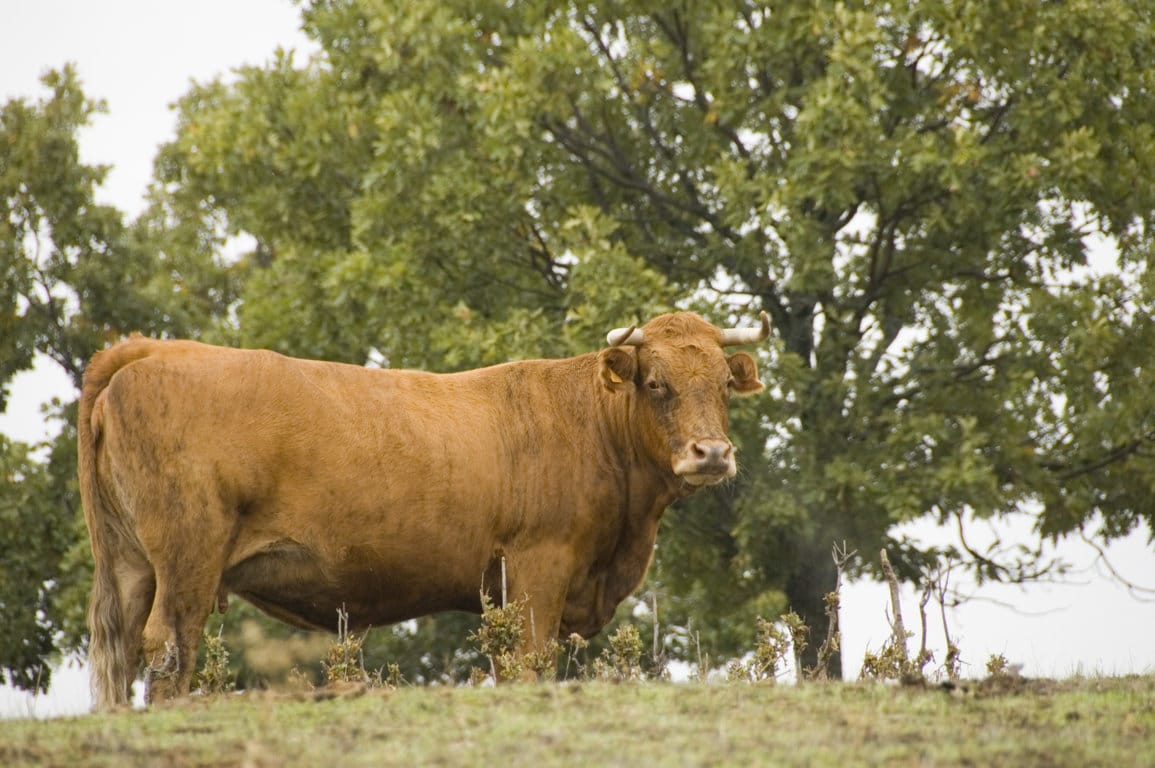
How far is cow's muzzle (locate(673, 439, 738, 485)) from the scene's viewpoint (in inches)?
384

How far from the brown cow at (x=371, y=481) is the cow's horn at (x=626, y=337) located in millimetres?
21

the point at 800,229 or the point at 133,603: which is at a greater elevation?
the point at 800,229

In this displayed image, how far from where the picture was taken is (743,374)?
1111 centimetres

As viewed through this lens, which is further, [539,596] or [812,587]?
[812,587]

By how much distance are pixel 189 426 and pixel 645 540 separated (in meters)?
3.19

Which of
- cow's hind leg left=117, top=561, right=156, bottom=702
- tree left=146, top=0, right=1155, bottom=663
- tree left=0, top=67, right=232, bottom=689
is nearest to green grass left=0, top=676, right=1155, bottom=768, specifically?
cow's hind leg left=117, top=561, right=156, bottom=702

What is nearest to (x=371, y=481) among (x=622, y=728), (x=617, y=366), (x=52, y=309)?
(x=617, y=366)

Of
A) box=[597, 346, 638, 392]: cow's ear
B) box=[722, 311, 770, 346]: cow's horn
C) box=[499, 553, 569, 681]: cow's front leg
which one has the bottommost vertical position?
box=[499, 553, 569, 681]: cow's front leg

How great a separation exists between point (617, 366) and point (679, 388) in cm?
47

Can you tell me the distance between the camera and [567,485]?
1002cm

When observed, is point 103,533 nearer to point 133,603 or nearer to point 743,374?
point 133,603

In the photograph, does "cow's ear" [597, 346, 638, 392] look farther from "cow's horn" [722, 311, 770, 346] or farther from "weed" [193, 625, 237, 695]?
"weed" [193, 625, 237, 695]

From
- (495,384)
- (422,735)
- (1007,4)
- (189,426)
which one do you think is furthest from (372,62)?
(422,735)

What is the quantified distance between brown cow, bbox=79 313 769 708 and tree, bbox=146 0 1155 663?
7.50m
